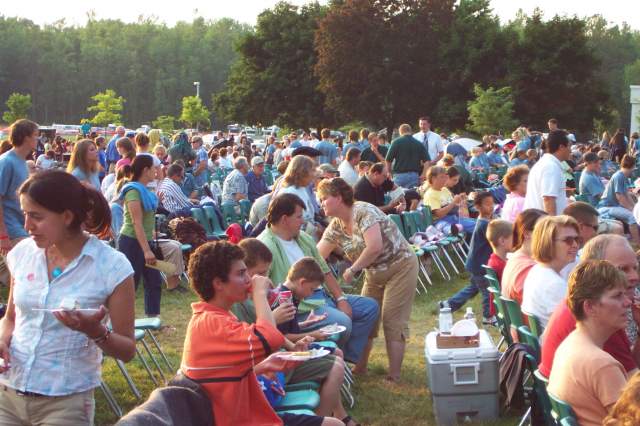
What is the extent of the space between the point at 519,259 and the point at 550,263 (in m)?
0.92

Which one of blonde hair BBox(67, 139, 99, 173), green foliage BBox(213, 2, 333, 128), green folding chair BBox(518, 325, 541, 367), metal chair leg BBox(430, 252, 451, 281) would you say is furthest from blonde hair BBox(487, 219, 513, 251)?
green foliage BBox(213, 2, 333, 128)

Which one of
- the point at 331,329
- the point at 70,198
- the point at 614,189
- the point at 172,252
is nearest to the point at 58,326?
the point at 70,198

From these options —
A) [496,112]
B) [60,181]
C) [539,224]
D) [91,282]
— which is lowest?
[496,112]

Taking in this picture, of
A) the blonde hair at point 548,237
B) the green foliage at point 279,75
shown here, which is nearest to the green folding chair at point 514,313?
the blonde hair at point 548,237

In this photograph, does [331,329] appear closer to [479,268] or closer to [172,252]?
[479,268]

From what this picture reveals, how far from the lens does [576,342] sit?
385cm

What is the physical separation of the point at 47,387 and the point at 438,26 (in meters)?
47.2

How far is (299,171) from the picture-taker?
Answer: 8.81m

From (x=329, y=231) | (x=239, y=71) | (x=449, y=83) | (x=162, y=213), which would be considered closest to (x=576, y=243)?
(x=329, y=231)

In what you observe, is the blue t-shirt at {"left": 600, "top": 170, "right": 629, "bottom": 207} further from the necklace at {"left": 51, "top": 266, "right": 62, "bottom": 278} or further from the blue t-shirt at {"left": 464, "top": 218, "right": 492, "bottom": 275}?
the necklace at {"left": 51, "top": 266, "right": 62, "bottom": 278}

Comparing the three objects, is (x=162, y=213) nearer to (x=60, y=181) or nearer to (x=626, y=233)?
(x=626, y=233)

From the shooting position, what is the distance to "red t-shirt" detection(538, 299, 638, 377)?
14.0 feet

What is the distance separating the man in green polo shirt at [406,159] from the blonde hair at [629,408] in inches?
500

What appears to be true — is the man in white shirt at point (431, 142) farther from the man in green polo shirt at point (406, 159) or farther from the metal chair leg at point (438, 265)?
the metal chair leg at point (438, 265)
